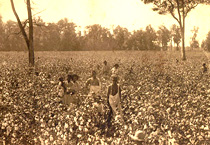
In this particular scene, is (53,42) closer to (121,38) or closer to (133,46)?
(121,38)

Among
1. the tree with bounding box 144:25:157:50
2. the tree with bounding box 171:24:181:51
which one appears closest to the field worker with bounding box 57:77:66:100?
the tree with bounding box 144:25:157:50

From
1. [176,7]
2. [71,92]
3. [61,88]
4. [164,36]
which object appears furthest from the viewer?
[164,36]

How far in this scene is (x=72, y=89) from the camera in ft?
27.6

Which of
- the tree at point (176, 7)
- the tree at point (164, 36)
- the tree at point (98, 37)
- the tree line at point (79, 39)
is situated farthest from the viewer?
the tree at point (164, 36)

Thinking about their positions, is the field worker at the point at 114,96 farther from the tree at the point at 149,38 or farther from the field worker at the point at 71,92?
the tree at the point at 149,38

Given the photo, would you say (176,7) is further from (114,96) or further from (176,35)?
(176,35)

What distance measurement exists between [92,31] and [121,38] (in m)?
13.0

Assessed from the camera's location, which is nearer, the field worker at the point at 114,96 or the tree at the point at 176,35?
the field worker at the point at 114,96

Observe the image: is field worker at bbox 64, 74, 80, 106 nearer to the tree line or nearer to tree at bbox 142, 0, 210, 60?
tree at bbox 142, 0, 210, 60

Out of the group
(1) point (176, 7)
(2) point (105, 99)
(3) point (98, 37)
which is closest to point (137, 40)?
(3) point (98, 37)

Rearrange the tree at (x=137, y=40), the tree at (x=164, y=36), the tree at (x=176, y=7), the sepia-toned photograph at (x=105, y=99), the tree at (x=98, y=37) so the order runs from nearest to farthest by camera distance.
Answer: the sepia-toned photograph at (x=105, y=99)
the tree at (x=176, y=7)
the tree at (x=98, y=37)
the tree at (x=137, y=40)
the tree at (x=164, y=36)

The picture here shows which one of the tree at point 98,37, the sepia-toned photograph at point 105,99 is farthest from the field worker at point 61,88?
the tree at point 98,37

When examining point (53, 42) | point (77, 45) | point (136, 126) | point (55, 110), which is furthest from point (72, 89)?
point (53, 42)

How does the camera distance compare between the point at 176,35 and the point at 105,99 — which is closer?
the point at 105,99
